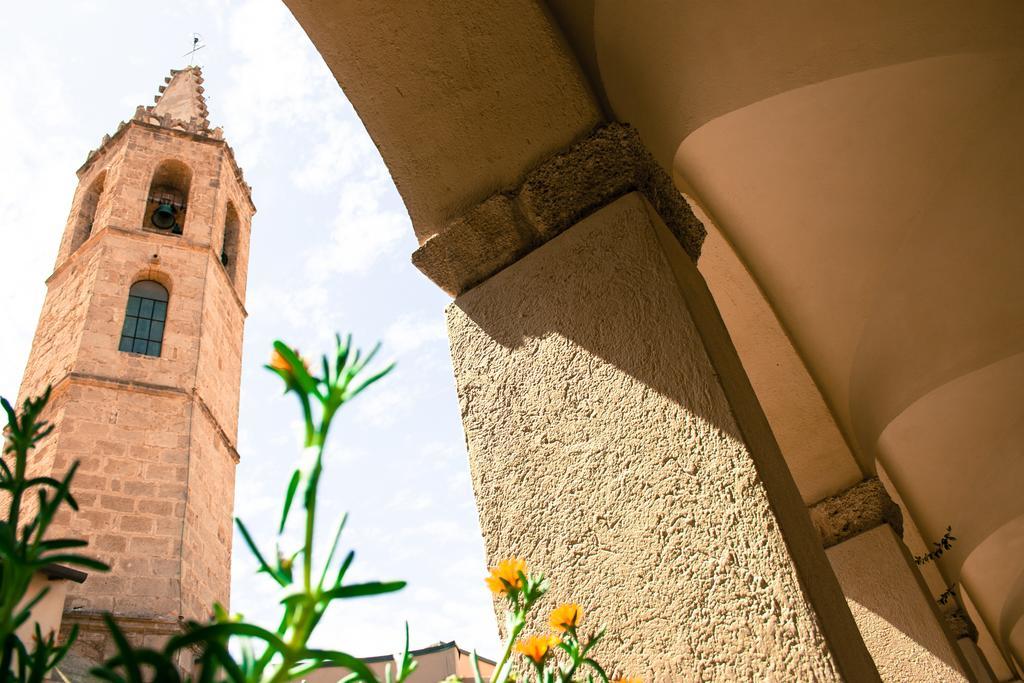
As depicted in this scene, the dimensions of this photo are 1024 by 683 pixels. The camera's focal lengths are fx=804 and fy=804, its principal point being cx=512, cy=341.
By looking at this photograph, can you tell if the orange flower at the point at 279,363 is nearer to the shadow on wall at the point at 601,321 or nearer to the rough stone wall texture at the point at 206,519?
the shadow on wall at the point at 601,321

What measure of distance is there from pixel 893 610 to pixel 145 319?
10.3 metres

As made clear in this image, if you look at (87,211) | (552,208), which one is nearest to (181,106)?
(87,211)

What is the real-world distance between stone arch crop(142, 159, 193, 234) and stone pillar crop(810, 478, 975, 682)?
11.6 meters

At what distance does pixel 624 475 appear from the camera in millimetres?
1575

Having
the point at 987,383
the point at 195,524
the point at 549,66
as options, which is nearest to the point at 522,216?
the point at 549,66

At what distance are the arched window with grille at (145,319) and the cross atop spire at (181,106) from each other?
401 centimetres

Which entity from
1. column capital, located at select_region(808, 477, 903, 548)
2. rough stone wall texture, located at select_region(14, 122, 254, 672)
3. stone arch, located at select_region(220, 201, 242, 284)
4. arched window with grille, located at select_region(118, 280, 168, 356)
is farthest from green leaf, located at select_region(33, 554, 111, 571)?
stone arch, located at select_region(220, 201, 242, 284)

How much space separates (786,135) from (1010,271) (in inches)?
68.6

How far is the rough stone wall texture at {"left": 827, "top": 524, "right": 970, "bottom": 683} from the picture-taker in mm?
3434

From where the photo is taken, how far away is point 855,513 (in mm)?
3939

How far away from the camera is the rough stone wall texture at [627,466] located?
1337mm

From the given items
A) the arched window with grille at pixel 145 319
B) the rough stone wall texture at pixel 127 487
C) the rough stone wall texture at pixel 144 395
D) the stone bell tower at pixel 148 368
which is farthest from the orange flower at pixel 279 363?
the arched window with grille at pixel 145 319

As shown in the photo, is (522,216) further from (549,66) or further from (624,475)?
(624,475)

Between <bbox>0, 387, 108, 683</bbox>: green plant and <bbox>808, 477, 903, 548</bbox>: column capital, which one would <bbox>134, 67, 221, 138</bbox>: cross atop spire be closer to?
<bbox>808, 477, 903, 548</bbox>: column capital
